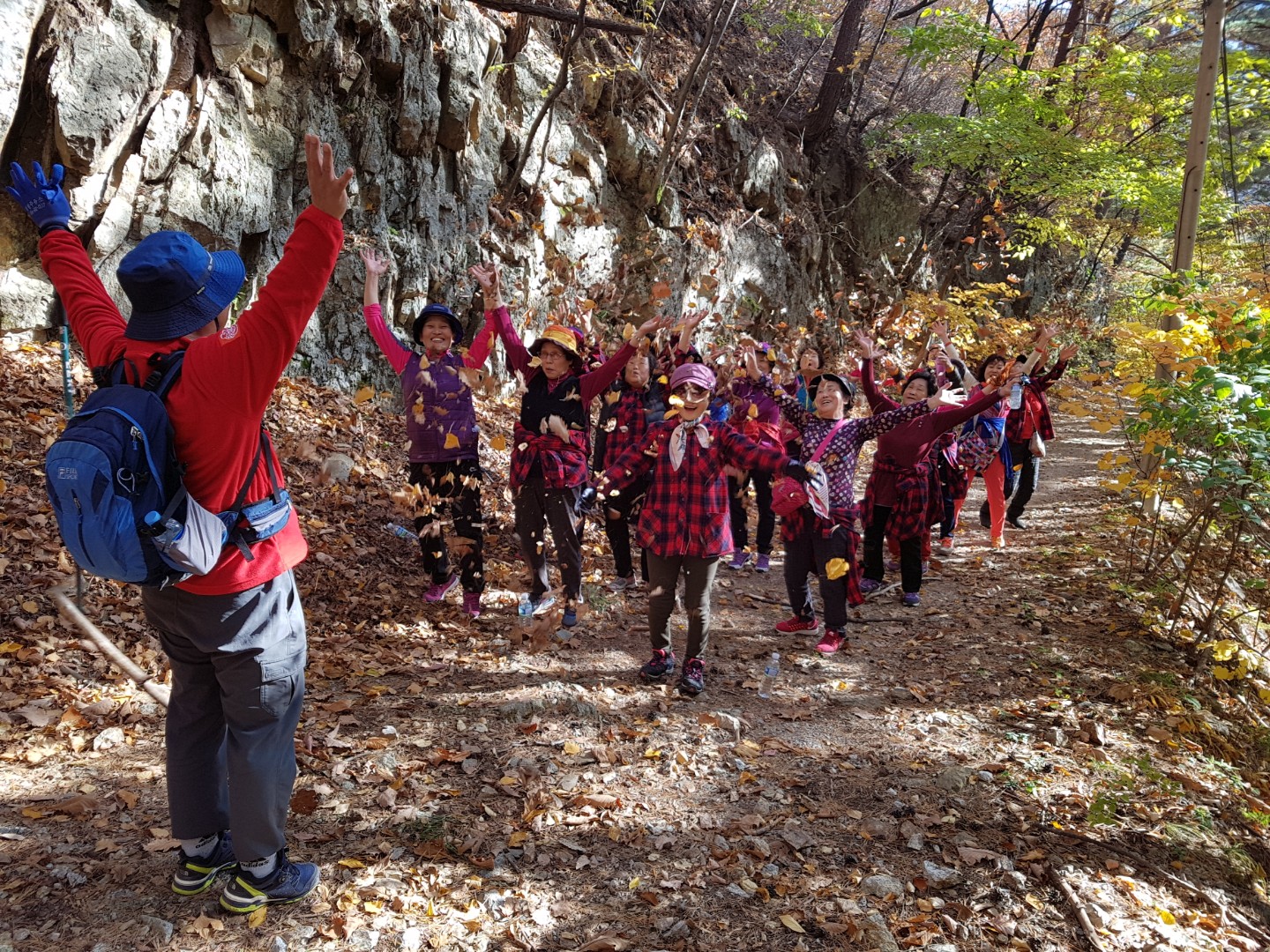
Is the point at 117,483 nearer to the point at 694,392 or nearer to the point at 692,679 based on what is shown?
the point at 694,392

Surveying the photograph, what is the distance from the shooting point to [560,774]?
156 inches

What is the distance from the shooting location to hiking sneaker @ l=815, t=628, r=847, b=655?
19.2ft

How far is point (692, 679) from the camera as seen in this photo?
5035 millimetres

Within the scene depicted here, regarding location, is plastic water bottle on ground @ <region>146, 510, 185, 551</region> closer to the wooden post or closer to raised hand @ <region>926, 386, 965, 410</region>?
raised hand @ <region>926, 386, 965, 410</region>

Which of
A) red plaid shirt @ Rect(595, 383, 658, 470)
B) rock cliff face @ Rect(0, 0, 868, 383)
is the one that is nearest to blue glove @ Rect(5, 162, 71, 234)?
rock cliff face @ Rect(0, 0, 868, 383)

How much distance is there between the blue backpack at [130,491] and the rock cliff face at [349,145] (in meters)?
5.36

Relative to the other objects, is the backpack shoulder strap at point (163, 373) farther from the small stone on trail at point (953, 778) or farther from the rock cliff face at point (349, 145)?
the rock cliff face at point (349, 145)

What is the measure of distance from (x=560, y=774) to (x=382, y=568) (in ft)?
9.80

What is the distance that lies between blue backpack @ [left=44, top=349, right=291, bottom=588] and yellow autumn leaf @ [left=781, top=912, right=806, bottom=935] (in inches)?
104

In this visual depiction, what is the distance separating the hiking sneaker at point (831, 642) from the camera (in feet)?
19.2

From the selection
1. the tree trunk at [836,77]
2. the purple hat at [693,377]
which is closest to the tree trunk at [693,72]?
the tree trunk at [836,77]

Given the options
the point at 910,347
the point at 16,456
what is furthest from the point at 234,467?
the point at 910,347

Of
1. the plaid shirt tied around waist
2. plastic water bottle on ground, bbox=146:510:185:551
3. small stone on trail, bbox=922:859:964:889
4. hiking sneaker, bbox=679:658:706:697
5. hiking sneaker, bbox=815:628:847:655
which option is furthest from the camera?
hiking sneaker, bbox=815:628:847:655

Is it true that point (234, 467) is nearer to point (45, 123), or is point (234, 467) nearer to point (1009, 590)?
point (45, 123)
